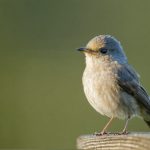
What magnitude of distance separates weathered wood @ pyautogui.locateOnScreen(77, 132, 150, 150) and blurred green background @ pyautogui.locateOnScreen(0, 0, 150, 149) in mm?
7503

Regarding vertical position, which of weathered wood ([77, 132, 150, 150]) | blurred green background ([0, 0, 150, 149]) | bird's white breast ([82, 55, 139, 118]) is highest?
blurred green background ([0, 0, 150, 149])

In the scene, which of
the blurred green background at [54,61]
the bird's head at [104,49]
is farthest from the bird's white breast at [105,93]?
the blurred green background at [54,61]

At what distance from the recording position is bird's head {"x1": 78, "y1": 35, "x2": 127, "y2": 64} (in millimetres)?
14031

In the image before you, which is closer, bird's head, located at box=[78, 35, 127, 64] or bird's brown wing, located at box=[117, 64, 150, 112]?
bird's brown wing, located at box=[117, 64, 150, 112]

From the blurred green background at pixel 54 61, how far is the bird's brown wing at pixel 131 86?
4.21m

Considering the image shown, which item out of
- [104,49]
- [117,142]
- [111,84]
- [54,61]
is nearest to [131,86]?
[111,84]

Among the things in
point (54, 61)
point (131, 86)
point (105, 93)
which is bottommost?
point (105, 93)

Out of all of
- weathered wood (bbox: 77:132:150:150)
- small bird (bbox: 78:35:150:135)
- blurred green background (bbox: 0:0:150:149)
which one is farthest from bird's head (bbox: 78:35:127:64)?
blurred green background (bbox: 0:0:150:149)

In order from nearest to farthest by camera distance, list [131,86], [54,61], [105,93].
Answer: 1. [105,93]
2. [131,86]
3. [54,61]

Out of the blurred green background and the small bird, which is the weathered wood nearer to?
the small bird

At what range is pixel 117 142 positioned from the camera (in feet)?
33.8

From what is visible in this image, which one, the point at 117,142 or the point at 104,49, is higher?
the point at 104,49

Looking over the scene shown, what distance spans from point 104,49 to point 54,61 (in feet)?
31.1

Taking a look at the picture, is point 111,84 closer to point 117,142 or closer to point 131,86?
point 131,86
